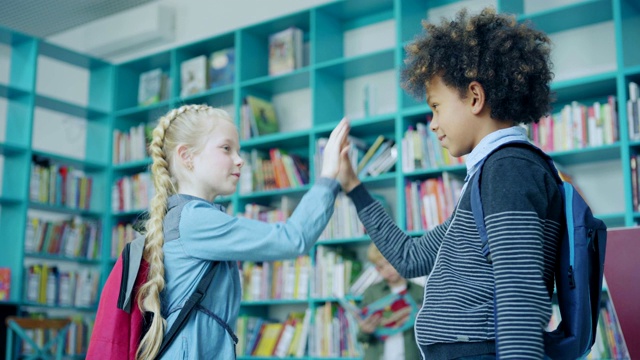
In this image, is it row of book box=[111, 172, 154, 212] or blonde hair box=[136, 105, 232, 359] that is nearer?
blonde hair box=[136, 105, 232, 359]

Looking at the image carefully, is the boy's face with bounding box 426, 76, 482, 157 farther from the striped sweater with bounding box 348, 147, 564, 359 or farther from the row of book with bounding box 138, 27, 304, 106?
the row of book with bounding box 138, 27, 304, 106

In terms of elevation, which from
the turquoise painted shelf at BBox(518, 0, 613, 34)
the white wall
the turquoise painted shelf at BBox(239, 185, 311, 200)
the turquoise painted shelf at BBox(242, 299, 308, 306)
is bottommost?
the turquoise painted shelf at BBox(242, 299, 308, 306)

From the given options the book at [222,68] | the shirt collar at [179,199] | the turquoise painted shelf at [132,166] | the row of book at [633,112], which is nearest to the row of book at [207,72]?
the book at [222,68]

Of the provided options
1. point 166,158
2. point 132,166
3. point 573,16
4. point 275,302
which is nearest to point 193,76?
point 132,166

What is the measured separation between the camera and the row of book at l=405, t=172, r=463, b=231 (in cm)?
423

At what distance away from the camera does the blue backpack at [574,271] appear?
122 cm

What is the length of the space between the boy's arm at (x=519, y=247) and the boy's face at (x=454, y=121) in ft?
0.52

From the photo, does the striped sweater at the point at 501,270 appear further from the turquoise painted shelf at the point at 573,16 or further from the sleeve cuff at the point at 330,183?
the turquoise painted shelf at the point at 573,16

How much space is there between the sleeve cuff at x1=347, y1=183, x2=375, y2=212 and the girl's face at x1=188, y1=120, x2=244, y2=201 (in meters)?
0.28

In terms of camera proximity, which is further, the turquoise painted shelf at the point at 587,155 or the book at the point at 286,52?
the book at the point at 286,52

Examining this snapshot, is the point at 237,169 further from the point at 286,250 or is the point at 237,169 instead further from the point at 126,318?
the point at 126,318

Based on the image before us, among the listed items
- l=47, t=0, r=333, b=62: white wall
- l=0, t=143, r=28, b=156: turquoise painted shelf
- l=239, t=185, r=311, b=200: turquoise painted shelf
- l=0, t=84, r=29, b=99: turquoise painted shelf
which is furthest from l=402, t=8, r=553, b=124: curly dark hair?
l=0, t=84, r=29, b=99: turquoise painted shelf

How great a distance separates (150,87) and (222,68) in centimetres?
84

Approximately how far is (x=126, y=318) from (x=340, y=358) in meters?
3.06
